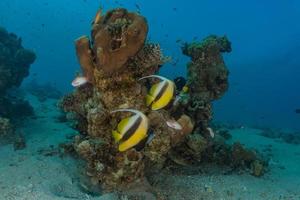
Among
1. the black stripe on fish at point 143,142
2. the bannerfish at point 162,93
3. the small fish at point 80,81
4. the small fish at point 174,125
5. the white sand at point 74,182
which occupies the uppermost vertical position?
the bannerfish at point 162,93

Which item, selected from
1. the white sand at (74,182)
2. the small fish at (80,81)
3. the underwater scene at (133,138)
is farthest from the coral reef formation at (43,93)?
the small fish at (80,81)

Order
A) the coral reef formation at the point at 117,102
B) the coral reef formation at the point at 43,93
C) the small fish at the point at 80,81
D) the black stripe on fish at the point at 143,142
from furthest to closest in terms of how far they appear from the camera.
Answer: the coral reef formation at the point at 43,93
the small fish at the point at 80,81
the coral reef formation at the point at 117,102
the black stripe on fish at the point at 143,142

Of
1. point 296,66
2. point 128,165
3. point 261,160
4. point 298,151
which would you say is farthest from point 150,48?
point 296,66

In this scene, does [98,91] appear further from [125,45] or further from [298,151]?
[298,151]

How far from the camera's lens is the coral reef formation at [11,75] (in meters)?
12.7

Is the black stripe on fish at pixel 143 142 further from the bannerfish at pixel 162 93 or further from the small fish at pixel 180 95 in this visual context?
the small fish at pixel 180 95

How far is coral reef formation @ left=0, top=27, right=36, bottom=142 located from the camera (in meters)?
12.7

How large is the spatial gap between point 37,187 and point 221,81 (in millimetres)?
5681

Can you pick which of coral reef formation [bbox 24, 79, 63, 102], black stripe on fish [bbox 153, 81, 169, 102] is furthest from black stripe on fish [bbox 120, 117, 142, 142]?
coral reef formation [bbox 24, 79, 63, 102]

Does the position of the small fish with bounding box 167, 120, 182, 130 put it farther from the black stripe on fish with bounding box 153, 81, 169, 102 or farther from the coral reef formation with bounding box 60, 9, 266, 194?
the black stripe on fish with bounding box 153, 81, 169, 102

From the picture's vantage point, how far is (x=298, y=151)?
15055 mm

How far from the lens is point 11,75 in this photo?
14031 mm

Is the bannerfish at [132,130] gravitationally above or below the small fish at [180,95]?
above

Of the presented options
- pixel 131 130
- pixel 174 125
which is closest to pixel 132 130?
pixel 131 130
